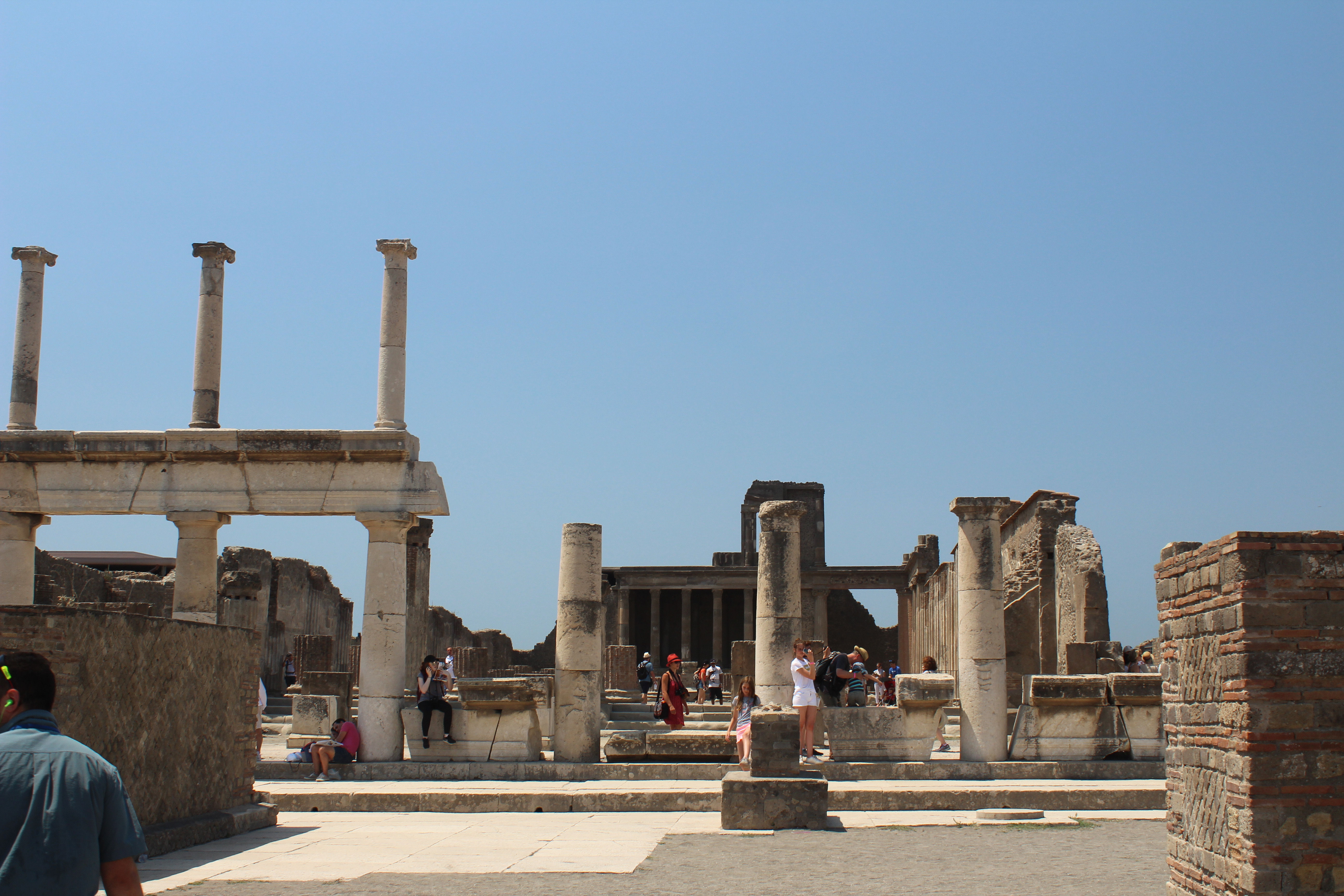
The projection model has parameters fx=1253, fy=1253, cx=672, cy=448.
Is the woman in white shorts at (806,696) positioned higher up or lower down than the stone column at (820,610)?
lower down

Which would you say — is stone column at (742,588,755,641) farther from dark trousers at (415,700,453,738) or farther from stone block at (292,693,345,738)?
dark trousers at (415,700,453,738)

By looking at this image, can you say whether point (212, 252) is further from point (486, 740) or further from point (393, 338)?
point (486, 740)

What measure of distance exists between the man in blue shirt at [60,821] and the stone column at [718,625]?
3816 cm

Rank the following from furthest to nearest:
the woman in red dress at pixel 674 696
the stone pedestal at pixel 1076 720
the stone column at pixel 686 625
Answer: the stone column at pixel 686 625
the woman in red dress at pixel 674 696
the stone pedestal at pixel 1076 720

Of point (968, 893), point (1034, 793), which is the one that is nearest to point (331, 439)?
point (1034, 793)

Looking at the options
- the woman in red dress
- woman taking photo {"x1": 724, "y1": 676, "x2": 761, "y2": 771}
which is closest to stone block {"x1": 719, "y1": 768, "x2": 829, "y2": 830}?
woman taking photo {"x1": 724, "y1": 676, "x2": 761, "y2": 771}

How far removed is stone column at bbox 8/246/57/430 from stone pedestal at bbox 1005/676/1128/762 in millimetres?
13008

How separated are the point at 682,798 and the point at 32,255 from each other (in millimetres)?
11186

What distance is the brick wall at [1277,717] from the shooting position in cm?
617

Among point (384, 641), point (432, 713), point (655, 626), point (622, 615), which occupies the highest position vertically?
point (622, 615)

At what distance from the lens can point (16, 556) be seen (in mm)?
15609

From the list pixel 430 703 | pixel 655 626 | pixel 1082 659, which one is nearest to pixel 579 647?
pixel 430 703

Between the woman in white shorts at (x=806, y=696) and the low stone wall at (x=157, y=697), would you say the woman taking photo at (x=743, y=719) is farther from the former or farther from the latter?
the low stone wall at (x=157, y=697)

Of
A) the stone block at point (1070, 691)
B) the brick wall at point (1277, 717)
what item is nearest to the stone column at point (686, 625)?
the stone block at point (1070, 691)
